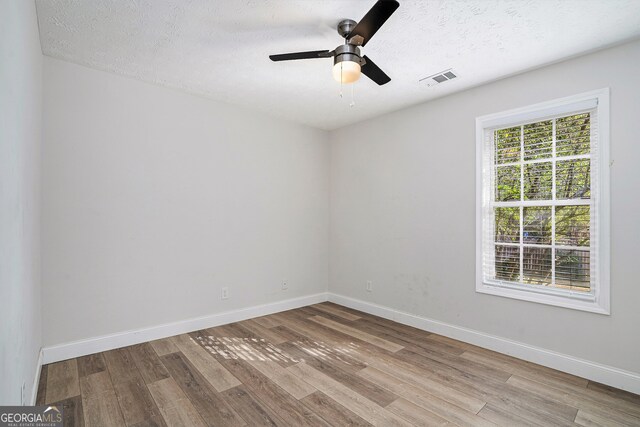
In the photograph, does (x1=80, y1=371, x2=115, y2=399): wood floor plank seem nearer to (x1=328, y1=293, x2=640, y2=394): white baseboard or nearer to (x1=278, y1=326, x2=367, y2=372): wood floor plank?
(x1=278, y1=326, x2=367, y2=372): wood floor plank

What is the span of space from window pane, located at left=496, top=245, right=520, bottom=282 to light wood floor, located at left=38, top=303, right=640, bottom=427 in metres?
0.76

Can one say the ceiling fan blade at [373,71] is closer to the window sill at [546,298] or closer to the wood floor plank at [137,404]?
the window sill at [546,298]

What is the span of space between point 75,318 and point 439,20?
3.84 metres

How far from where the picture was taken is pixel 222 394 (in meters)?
2.23

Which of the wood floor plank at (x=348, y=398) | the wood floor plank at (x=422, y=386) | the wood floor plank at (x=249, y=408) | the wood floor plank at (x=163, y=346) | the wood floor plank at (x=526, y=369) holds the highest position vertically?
the wood floor plank at (x=163, y=346)

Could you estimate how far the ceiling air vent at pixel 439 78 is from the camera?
2.88m

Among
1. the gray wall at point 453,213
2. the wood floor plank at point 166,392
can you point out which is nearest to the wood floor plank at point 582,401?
the gray wall at point 453,213

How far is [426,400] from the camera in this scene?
219cm

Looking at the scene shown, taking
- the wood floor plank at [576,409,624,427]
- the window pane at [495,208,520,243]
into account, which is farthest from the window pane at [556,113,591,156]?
the wood floor plank at [576,409,624,427]

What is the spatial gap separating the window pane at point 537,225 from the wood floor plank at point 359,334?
165cm

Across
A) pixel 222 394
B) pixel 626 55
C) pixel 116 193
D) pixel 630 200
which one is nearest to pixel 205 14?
pixel 116 193

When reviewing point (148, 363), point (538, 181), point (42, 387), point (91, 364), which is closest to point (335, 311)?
point (148, 363)

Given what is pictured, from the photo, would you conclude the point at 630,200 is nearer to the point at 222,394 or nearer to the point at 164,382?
the point at 222,394

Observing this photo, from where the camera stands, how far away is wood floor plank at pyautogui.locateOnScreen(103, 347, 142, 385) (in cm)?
244
